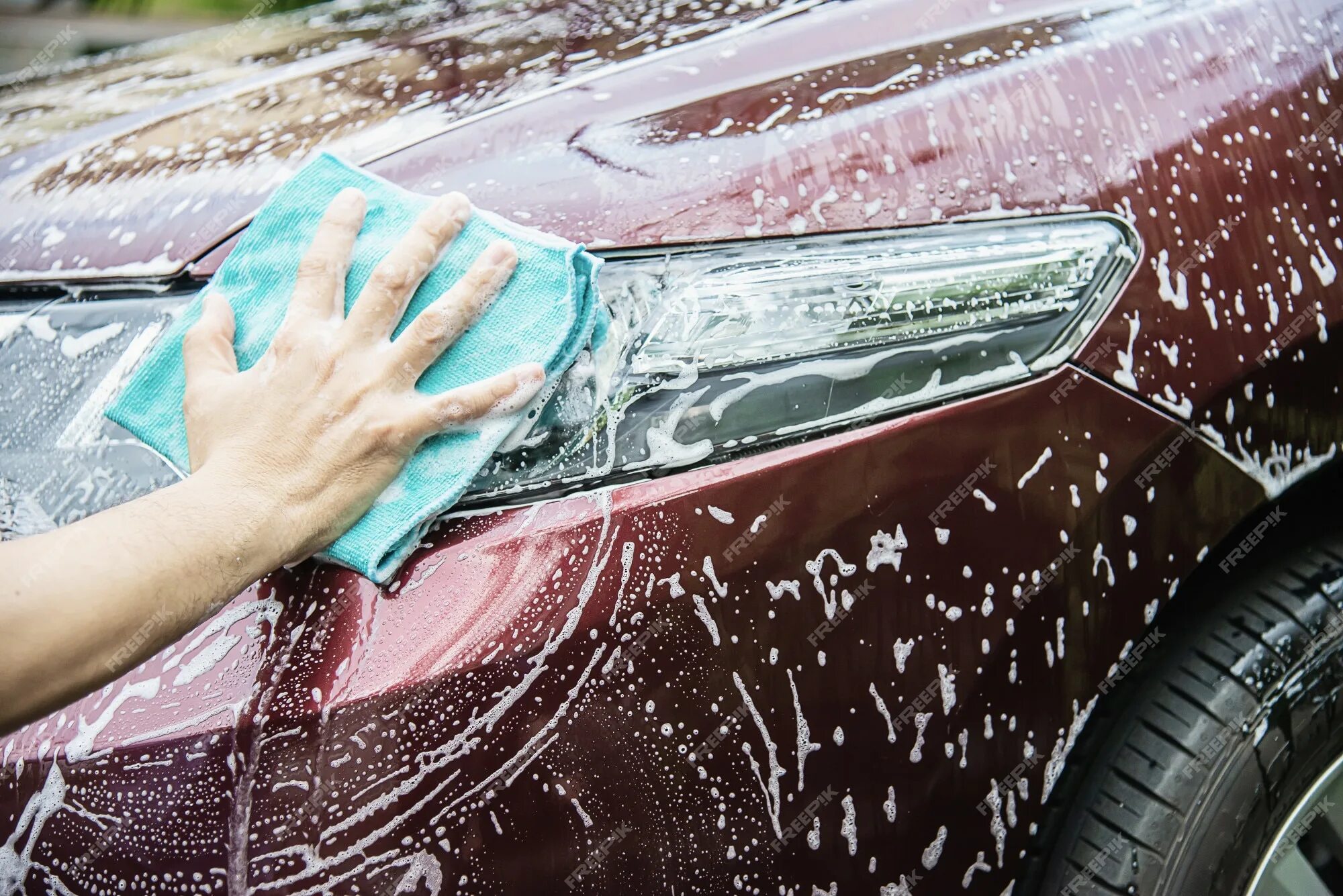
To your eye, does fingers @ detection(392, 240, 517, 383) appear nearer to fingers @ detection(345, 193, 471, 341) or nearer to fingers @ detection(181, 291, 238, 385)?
fingers @ detection(345, 193, 471, 341)

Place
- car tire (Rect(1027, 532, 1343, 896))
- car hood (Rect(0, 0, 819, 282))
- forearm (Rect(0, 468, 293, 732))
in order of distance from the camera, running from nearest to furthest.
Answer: forearm (Rect(0, 468, 293, 732)) < car hood (Rect(0, 0, 819, 282)) < car tire (Rect(1027, 532, 1343, 896))

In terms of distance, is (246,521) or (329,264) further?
(329,264)

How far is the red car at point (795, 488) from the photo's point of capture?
971 millimetres

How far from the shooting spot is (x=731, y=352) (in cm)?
105

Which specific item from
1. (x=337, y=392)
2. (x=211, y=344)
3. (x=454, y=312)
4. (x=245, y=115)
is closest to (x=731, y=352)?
(x=454, y=312)

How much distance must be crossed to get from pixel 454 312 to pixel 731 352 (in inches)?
10.7

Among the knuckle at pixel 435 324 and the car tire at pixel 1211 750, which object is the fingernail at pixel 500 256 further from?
the car tire at pixel 1211 750

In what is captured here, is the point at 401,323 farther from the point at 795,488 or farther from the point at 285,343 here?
the point at 795,488

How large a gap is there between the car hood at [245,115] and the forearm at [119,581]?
0.33m

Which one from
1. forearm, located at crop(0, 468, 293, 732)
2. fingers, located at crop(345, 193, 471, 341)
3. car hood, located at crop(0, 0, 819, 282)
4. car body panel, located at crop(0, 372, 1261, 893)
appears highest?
car hood, located at crop(0, 0, 819, 282)

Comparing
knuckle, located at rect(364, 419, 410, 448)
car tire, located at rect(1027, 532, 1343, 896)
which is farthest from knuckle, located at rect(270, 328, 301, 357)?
car tire, located at rect(1027, 532, 1343, 896)

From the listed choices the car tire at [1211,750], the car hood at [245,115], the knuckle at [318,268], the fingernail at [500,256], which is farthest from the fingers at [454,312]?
the car tire at [1211,750]

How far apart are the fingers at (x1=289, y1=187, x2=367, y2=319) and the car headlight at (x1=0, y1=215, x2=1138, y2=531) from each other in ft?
0.57

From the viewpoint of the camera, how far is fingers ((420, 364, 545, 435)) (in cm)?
99
